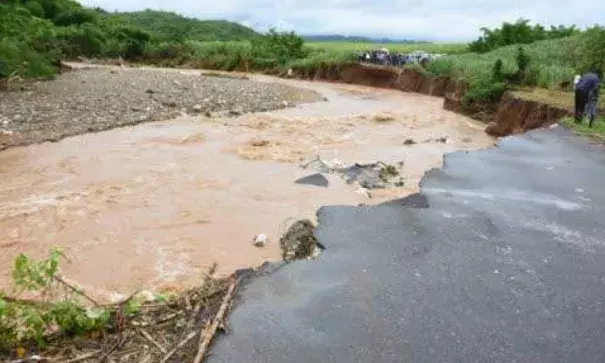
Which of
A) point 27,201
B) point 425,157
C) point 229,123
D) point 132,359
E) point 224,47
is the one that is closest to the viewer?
point 132,359

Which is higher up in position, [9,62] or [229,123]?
[9,62]

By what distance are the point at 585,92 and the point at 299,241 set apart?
32.9 feet

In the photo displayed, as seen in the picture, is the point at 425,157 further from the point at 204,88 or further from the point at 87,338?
the point at 204,88

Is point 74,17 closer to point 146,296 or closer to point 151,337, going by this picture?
point 146,296

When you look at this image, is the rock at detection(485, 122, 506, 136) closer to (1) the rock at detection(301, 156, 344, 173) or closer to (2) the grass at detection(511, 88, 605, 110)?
(2) the grass at detection(511, 88, 605, 110)

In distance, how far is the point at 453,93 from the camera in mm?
24844

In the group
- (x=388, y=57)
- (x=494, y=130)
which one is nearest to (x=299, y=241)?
(x=494, y=130)

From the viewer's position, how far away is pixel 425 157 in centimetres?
1358

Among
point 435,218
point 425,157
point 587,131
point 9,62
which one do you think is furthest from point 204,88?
point 435,218

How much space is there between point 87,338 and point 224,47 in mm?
41524

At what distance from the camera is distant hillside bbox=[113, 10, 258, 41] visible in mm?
68562

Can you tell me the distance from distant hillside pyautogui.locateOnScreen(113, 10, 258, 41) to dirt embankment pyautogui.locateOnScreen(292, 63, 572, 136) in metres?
34.7

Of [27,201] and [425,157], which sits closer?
[27,201]

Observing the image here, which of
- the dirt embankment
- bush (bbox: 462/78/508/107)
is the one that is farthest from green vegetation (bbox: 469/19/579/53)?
bush (bbox: 462/78/508/107)
